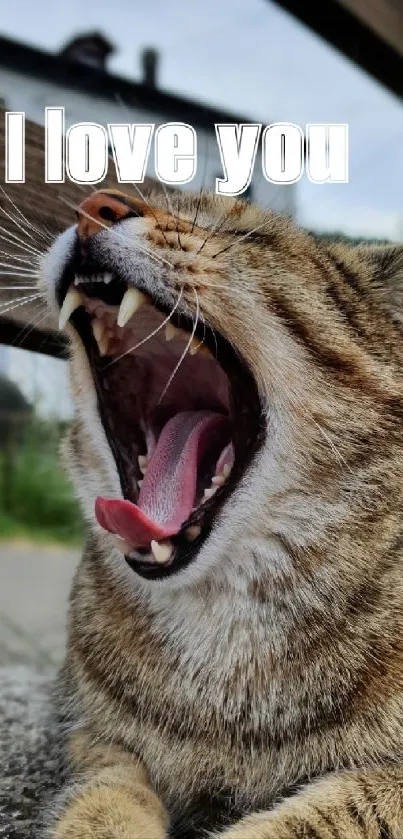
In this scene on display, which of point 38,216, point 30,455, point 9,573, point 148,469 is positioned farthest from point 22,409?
point 148,469

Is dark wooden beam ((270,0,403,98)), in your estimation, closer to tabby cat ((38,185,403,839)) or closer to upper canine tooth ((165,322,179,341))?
tabby cat ((38,185,403,839))

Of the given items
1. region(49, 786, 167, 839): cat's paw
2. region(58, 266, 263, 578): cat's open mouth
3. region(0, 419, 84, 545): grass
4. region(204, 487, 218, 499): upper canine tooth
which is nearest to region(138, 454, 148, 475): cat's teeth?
region(58, 266, 263, 578): cat's open mouth

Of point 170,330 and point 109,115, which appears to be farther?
point 109,115

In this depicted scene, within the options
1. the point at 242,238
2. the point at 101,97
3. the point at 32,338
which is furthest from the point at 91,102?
the point at 242,238

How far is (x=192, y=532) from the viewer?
4.05ft

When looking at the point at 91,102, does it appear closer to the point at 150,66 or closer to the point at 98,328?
the point at 150,66

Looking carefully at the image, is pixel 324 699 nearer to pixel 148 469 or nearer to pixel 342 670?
pixel 342 670

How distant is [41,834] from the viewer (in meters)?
1.23

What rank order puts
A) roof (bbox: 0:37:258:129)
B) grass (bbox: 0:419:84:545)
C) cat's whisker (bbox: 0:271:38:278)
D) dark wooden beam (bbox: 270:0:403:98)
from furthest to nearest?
grass (bbox: 0:419:84:545) < roof (bbox: 0:37:258:129) < dark wooden beam (bbox: 270:0:403:98) < cat's whisker (bbox: 0:271:38:278)

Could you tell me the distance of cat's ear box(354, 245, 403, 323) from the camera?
4.77 feet

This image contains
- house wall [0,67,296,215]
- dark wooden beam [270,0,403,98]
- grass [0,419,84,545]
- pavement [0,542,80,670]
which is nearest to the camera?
house wall [0,67,296,215]

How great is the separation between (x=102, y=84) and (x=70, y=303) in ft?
5.39

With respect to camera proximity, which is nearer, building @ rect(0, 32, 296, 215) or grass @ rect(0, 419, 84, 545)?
building @ rect(0, 32, 296, 215)

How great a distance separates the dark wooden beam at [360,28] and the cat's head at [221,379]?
100 cm
